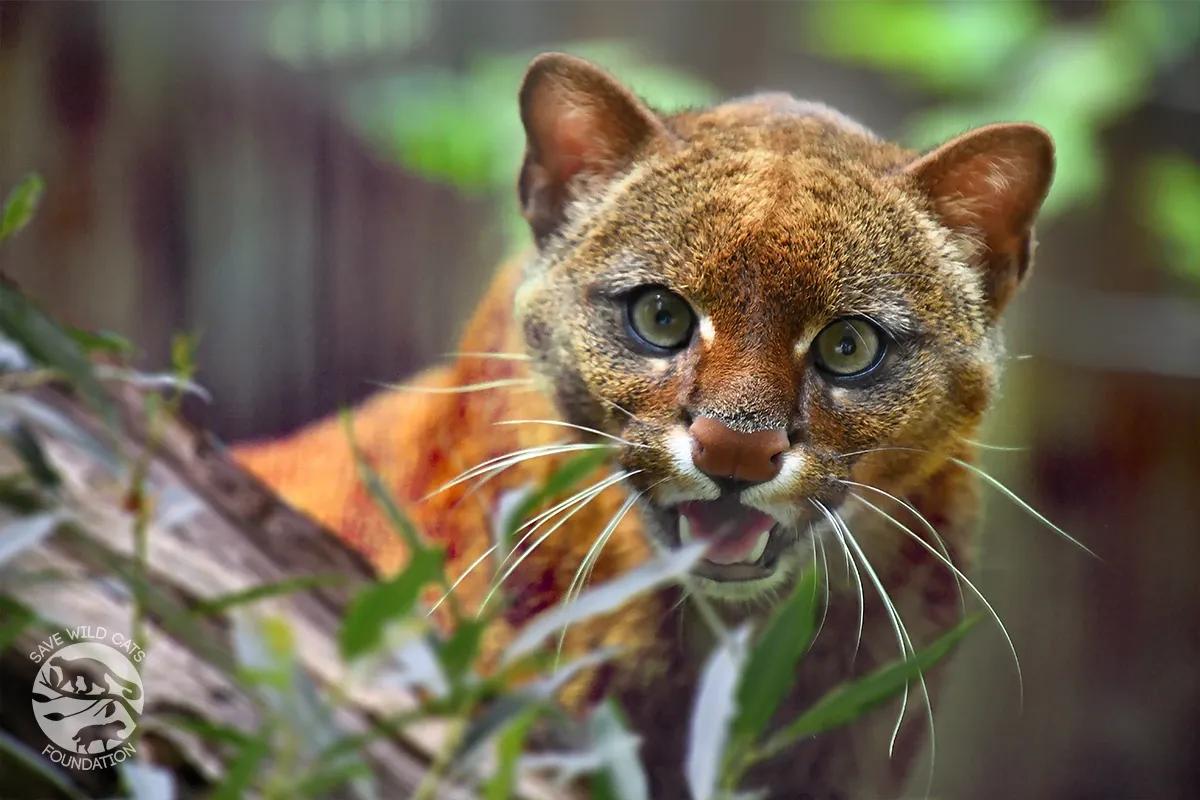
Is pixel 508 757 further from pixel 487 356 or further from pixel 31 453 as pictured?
pixel 487 356

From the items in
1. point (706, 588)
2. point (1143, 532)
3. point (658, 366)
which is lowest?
point (706, 588)

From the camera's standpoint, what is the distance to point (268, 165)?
1377 millimetres

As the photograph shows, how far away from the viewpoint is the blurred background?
1349 millimetres

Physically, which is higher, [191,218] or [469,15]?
[469,15]

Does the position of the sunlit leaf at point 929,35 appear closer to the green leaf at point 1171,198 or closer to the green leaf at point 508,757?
the green leaf at point 1171,198

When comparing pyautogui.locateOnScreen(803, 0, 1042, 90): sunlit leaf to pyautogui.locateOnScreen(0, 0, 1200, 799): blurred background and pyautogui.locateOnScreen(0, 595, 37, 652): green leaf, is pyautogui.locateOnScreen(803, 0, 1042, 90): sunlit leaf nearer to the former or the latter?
pyautogui.locateOnScreen(0, 0, 1200, 799): blurred background

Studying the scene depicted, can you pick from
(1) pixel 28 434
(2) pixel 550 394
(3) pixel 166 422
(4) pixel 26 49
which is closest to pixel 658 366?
(2) pixel 550 394

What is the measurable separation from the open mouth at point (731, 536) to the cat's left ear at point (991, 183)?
14.5 inches

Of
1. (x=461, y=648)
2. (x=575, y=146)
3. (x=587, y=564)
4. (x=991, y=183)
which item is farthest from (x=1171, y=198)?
(x=461, y=648)

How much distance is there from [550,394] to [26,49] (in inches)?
29.7

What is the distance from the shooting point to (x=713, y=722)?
2.41 ft

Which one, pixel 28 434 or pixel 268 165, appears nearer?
pixel 28 434

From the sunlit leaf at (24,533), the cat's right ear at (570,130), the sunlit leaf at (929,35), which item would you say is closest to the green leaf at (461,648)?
the sunlit leaf at (24,533)

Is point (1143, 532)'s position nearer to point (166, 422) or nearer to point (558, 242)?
point (558, 242)
